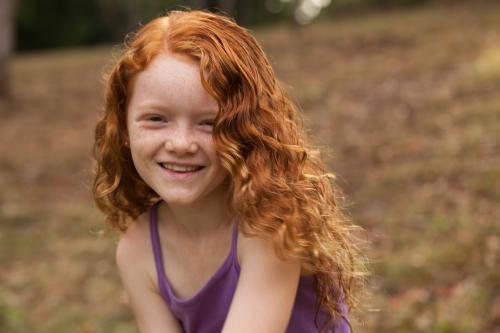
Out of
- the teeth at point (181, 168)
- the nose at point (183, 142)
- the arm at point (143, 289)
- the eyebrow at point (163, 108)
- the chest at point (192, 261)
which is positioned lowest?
the arm at point (143, 289)

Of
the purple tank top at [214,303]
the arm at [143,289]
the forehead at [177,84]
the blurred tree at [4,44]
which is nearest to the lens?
the forehead at [177,84]

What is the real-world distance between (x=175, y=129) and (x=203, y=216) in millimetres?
289

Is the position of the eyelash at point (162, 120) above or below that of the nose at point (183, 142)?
above

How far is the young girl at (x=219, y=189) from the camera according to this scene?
1.56 meters

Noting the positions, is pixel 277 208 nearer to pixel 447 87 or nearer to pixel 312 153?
pixel 312 153

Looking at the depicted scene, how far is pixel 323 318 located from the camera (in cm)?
183

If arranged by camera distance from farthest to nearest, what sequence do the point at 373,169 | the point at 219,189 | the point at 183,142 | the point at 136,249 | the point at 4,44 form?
the point at 4,44
the point at 373,169
the point at 136,249
the point at 219,189
the point at 183,142

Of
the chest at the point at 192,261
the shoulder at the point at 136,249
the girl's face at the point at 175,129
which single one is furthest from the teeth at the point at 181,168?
the shoulder at the point at 136,249

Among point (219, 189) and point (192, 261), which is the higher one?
point (219, 189)

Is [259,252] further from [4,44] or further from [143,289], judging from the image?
[4,44]

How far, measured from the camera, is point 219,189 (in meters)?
1.75

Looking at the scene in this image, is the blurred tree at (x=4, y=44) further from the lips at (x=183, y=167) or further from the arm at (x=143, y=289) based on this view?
the lips at (x=183, y=167)

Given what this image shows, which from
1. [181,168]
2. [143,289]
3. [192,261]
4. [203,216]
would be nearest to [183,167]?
[181,168]

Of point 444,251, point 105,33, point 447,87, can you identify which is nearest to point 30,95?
point 447,87
